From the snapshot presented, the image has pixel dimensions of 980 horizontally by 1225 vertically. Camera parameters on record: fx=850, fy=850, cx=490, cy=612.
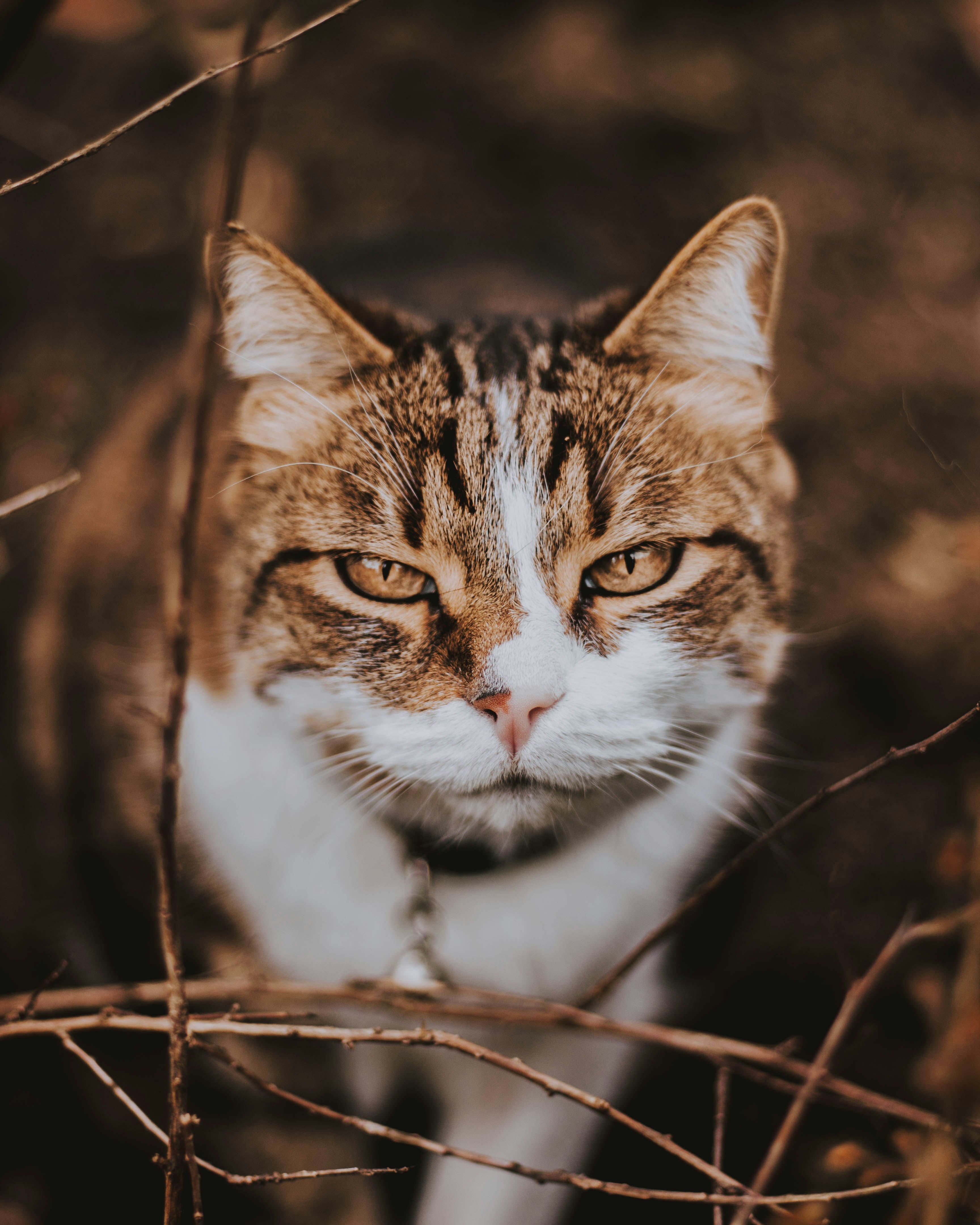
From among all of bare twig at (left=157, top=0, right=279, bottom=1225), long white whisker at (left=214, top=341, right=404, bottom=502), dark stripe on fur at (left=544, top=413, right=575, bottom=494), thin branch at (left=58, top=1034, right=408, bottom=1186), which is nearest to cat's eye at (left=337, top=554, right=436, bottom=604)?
long white whisker at (left=214, top=341, right=404, bottom=502)

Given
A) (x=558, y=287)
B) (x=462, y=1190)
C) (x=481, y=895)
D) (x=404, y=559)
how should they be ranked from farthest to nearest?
(x=558, y=287) → (x=462, y=1190) → (x=481, y=895) → (x=404, y=559)

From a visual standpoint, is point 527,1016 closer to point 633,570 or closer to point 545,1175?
point 545,1175

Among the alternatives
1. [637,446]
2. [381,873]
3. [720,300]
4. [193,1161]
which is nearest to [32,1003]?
[193,1161]

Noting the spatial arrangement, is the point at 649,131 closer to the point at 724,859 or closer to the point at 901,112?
the point at 901,112

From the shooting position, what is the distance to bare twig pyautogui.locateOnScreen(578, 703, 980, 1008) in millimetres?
957

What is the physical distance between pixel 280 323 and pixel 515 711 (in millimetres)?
624

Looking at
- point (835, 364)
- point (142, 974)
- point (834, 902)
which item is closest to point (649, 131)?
point (835, 364)

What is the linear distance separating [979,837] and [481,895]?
2.52ft

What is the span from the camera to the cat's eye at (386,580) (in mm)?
1137

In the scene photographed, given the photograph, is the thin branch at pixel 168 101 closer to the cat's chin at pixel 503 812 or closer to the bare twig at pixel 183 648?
the bare twig at pixel 183 648

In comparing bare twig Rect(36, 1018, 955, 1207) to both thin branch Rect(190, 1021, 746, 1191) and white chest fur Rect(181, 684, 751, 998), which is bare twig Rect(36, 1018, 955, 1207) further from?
white chest fur Rect(181, 684, 751, 998)

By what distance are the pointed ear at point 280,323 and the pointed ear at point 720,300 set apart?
36cm

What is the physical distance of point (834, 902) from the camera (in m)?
1.16

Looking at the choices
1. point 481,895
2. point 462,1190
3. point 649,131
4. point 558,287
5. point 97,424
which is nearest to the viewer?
point 481,895
